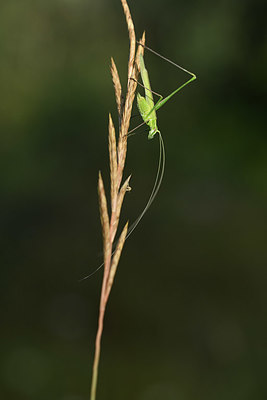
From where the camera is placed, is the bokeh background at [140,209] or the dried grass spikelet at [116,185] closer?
the dried grass spikelet at [116,185]

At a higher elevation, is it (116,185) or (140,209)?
(116,185)

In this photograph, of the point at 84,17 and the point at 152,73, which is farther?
the point at 84,17

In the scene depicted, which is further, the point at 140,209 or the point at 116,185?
the point at 140,209

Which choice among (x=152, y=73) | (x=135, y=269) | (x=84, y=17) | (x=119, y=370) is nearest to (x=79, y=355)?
(x=119, y=370)

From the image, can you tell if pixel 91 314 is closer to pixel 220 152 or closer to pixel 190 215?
pixel 190 215

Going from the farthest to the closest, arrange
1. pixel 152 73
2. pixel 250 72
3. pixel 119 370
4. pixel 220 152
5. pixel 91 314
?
pixel 152 73 → pixel 220 152 → pixel 250 72 → pixel 91 314 → pixel 119 370

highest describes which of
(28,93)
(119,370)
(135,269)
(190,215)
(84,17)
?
(84,17)

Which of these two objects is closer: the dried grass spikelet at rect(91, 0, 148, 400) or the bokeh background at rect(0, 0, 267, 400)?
the dried grass spikelet at rect(91, 0, 148, 400)

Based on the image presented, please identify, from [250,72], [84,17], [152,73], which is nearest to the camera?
[250,72]
